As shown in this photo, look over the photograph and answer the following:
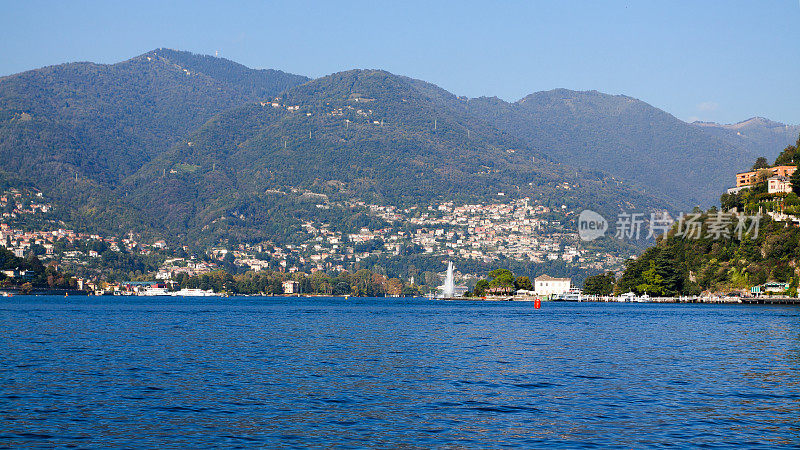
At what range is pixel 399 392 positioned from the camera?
98.4ft

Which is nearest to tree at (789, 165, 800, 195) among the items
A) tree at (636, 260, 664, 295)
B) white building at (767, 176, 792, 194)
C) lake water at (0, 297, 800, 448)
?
white building at (767, 176, 792, 194)

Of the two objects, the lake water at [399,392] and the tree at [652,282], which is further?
the tree at [652,282]

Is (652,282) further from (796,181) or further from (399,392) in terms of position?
(399,392)

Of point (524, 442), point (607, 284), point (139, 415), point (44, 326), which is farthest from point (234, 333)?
point (607, 284)

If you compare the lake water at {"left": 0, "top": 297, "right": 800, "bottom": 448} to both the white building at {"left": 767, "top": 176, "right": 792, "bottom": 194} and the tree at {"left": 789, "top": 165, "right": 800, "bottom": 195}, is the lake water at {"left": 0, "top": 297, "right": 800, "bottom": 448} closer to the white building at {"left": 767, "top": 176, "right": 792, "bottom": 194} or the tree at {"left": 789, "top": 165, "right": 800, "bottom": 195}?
the tree at {"left": 789, "top": 165, "right": 800, "bottom": 195}

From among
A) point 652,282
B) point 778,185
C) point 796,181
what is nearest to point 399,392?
point 796,181

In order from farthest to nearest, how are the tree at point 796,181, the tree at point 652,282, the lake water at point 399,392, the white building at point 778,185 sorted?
1. the tree at point 652,282
2. the white building at point 778,185
3. the tree at point 796,181
4. the lake water at point 399,392

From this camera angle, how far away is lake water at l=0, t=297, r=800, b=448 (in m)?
22.1

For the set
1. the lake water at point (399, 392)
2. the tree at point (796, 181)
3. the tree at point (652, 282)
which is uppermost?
the tree at point (796, 181)

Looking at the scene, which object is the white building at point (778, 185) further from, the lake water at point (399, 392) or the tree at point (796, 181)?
the lake water at point (399, 392)

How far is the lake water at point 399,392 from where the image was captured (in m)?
22.1

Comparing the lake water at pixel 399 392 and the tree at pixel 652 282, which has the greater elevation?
the tree at pixel 652 282

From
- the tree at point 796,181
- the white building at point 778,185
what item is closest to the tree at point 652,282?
the white building at point 778,185

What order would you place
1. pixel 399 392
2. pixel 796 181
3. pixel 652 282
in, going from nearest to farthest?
pixel 399 392 < pixel 796 181 < pixel 652 282
